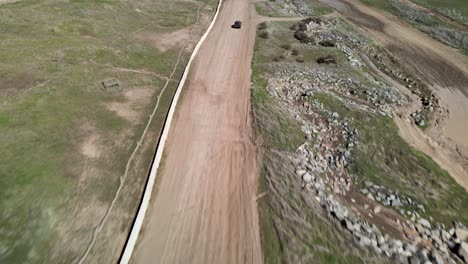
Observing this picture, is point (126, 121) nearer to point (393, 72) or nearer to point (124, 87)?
point (124, 87)

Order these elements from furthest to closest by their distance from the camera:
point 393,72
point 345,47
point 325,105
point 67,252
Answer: point 345,47 < point 393,72 < point 325,105 < point 67,252

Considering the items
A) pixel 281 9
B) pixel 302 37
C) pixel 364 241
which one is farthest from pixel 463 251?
pixel 281 9

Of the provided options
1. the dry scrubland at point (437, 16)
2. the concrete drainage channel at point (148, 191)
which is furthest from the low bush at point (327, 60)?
the dry scrubland at point (437, 16)

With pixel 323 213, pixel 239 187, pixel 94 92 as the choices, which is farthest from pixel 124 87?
pixel 323 213

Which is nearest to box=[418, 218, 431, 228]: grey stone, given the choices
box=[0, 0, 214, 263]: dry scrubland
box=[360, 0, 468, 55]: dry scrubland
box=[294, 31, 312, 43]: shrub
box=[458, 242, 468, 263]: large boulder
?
box=[458, 242, 468, 263]: large boulder

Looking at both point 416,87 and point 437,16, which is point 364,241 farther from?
point 437,16

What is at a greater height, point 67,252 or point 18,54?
point 18,54

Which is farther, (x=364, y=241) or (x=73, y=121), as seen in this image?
(x=73, y=121)
